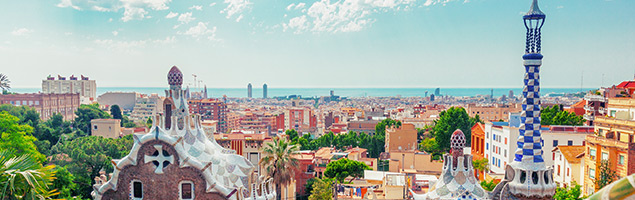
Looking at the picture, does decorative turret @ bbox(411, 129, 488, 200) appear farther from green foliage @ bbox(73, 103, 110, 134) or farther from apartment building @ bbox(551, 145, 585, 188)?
green foliage @ bbox(73, 103, 110, 134)

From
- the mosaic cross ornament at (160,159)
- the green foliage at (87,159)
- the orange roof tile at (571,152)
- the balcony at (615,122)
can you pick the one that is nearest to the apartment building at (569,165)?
the orange roof tile at (571,152)

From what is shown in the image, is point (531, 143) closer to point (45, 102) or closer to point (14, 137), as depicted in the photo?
point (14, 137)

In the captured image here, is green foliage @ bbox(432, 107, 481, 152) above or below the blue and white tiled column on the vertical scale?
below

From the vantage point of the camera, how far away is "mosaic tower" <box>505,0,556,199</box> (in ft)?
49.3

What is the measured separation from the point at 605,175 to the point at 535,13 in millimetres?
16314

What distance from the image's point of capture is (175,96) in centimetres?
2038

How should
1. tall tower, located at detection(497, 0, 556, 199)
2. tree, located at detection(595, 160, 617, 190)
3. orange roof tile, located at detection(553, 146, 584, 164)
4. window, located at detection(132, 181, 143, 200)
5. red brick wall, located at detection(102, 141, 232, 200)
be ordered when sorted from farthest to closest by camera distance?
1. orange roof tile, located at detection(553, 146, 584, 164)
2. tree, located at detection(595, 160, 617, 190)
3. window, located at detection(132, 181, 143, 200)
4. red brick wall, located at detection(102, 141, 232, 200)
5. tall tower, located at detection(497, 0, 556, 199)

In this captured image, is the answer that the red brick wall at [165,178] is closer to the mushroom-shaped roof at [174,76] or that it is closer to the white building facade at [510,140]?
the mushroom-shaped roof at [174,76]

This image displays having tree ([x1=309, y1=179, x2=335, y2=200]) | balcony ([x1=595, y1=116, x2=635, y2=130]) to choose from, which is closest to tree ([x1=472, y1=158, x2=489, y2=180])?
balcony ([x1=595, y1=116, x2=635, y2=130])

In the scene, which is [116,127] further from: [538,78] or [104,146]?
[538,78]

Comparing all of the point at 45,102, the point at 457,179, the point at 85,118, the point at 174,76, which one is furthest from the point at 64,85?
the point at 457,179

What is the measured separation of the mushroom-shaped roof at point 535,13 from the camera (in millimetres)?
15527

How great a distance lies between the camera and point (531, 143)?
15383 mm

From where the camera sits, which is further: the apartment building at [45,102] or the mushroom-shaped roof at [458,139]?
the apartment building at [45,102]
